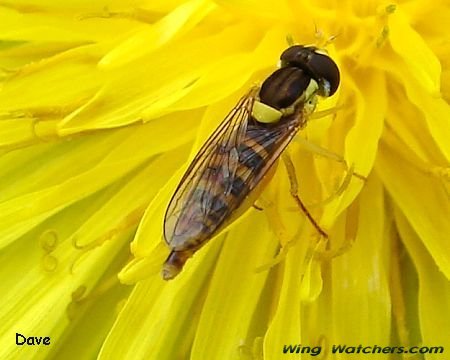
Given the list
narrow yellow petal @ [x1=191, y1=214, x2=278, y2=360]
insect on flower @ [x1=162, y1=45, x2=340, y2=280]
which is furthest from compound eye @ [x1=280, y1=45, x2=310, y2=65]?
narrow yellow petal @ [x1=191, y1=214, x2=278, y2=360]

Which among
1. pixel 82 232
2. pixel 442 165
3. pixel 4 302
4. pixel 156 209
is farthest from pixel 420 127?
pixel 4 302

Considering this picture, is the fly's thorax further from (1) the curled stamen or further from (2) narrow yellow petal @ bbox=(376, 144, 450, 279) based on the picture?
(1) the curled stamen

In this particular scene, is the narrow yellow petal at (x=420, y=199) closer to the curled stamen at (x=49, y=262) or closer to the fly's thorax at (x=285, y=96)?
the fly's thorax at (x=285, y=96)

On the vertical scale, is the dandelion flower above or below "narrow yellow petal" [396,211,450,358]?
above

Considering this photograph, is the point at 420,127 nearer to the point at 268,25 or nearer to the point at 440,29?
the point at 440,29

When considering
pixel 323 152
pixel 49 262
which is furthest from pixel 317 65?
pixel 49 262

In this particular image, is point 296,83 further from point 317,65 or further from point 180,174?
point 180,174

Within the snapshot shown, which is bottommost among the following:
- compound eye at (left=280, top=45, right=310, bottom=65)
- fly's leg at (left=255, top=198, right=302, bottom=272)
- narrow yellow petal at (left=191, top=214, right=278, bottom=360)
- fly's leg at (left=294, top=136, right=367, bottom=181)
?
narrow yellow petal at (left=191, top=214, right=278, bottom=360)

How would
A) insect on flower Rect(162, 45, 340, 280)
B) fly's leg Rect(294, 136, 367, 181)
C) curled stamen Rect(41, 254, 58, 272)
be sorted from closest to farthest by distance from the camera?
1. insect on flower Rect(162, 45, 340, 280)
2. fly's leg Rect(294, 136, 367, 181)
3. curled stamen Rect(41, 254, 58, 272)
